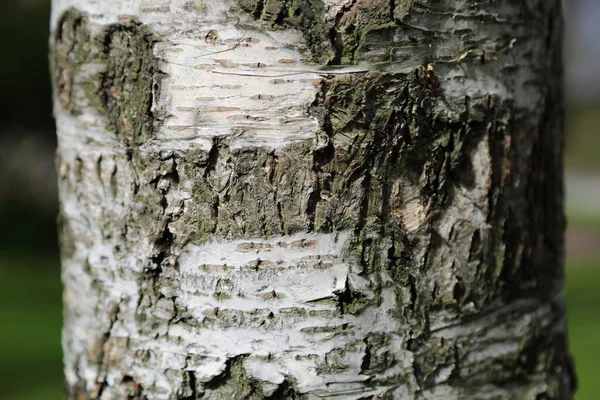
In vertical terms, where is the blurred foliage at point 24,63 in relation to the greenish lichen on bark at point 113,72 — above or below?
below

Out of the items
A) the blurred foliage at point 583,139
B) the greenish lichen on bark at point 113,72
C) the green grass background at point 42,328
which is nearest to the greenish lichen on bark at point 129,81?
the greenish lichen on bark at point 113,72

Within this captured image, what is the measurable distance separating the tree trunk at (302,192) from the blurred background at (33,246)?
3.96 metres

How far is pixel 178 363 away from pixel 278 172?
38 centimetres

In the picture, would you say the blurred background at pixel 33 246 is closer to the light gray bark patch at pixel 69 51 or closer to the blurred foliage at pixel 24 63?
the blurred foliage at pixel 24 63

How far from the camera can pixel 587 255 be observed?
9828mm

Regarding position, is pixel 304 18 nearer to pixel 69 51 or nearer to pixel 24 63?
pixel 69 51

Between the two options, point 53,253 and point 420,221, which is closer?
point 420,221

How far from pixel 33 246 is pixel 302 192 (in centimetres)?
826

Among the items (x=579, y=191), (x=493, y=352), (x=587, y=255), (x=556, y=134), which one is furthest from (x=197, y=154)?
(x=579, y=191)

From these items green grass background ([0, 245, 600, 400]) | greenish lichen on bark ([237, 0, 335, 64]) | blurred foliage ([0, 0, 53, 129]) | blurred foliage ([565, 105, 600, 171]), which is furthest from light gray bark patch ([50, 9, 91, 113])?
blurred foliage ([565, 105, 600, 171])

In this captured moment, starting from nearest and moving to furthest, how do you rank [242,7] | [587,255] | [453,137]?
[242,7], [453,137], [587,255]

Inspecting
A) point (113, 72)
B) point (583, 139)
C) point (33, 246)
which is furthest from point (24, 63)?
point (583, 139)

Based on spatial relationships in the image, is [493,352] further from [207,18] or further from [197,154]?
[207,18]

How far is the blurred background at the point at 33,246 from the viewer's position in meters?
5.32
